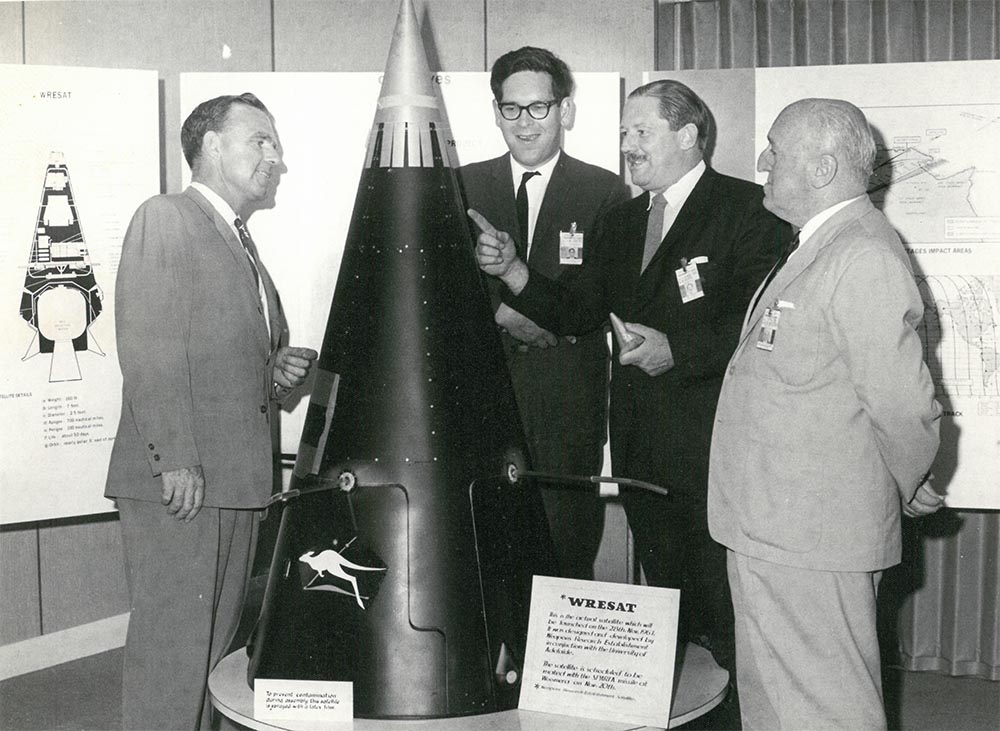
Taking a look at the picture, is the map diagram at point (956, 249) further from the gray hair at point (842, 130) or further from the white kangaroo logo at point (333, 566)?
the white kangaroo logo at point (333, 566)

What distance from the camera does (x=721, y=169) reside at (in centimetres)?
266

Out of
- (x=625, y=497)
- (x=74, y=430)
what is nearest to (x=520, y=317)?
(x=625, y=497)

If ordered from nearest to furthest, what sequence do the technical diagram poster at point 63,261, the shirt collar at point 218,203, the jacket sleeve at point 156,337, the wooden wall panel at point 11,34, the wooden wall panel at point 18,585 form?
the jacket sleeve at point 156,337
the shirt collar at point 218,203
the technical diagram poster at point 63,261
the wooden wall panel at point 11,34
the wooden wall panel at point 18,585

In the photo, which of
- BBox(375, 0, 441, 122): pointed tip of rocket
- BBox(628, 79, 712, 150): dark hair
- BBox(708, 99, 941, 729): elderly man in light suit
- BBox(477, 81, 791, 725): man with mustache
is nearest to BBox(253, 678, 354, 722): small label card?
BBox(708, 99, 941, 729): elderly man in light suit

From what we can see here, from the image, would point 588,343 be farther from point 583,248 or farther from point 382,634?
point 382,634

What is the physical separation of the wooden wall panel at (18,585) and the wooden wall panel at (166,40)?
113cm

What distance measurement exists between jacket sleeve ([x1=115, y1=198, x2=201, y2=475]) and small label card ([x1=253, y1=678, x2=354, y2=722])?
2.08 feet

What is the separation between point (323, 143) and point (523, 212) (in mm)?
595

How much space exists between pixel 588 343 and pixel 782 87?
Result: 2.89 feet

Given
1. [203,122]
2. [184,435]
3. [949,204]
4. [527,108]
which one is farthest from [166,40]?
[949,204]

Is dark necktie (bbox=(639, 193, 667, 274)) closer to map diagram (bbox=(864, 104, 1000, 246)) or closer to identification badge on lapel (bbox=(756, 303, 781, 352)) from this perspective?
identification badge on lapel (bbox=(756, 303, 781, 352))

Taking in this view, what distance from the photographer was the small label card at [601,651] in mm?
1530

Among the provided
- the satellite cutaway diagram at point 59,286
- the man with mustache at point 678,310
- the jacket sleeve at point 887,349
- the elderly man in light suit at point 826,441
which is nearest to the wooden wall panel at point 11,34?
the satellite cutaway diagram at point 59,286

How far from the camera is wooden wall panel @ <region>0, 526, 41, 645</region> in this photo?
108 inches
